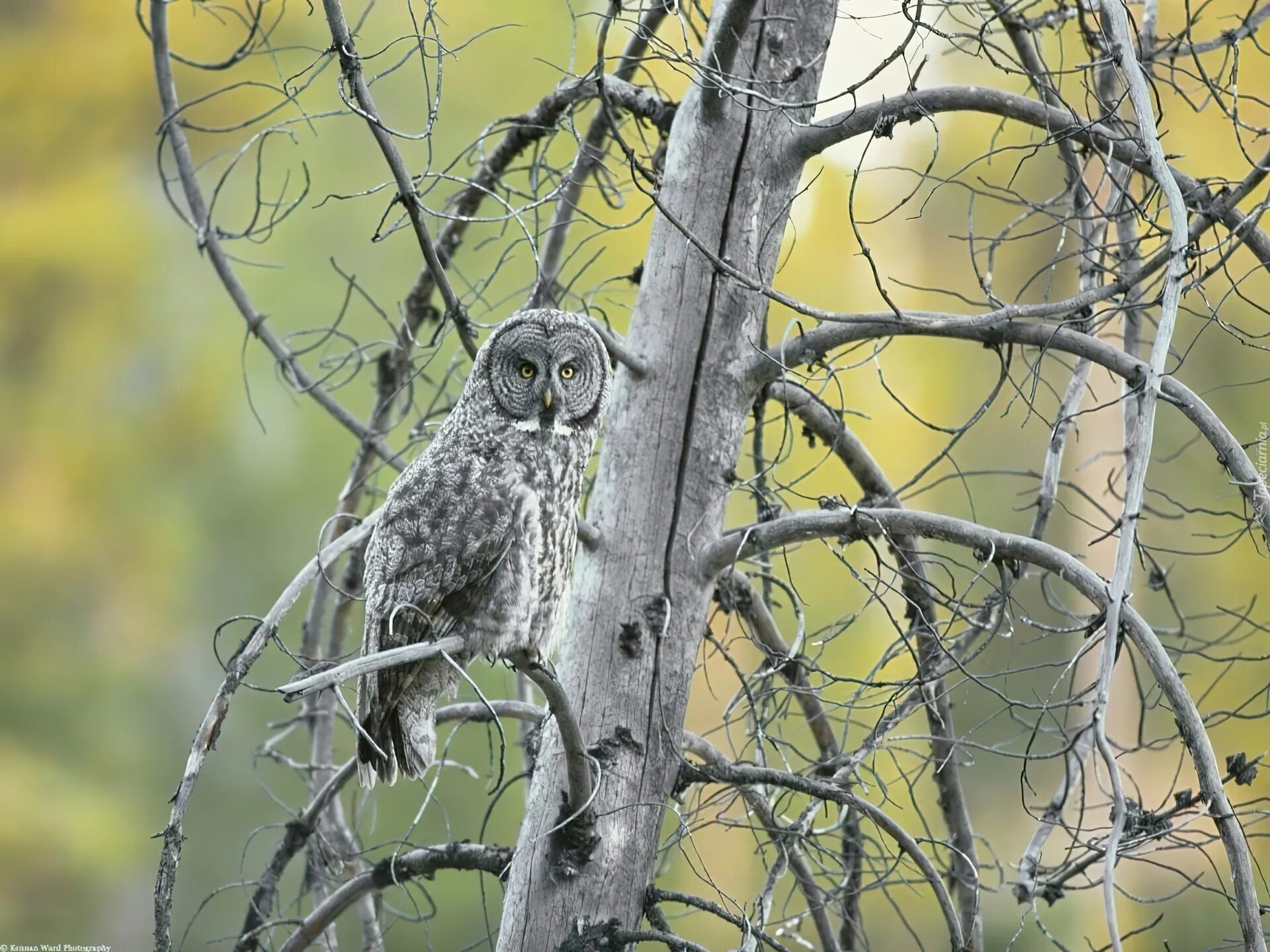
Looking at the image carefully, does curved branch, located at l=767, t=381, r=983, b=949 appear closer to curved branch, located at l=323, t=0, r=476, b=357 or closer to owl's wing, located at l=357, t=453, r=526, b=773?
owl's wing, located at l=357, t=453, r=526, b=773

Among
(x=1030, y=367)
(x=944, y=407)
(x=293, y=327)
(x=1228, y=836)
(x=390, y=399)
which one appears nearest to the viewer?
(x=1228, y=836)

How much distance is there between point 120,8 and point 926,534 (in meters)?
6.92

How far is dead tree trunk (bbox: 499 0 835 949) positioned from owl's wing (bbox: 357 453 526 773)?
0.58 ft

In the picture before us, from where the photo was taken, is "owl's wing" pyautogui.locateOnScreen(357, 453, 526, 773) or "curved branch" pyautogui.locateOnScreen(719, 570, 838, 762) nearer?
"owl's wing" pyautogui.locateOnScreen(357, 453, 526, 773)

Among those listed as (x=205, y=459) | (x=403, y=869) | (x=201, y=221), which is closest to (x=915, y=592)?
(x=403, y=869)

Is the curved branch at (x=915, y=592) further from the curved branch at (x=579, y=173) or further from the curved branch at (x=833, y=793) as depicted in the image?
the curved branch at (x=579, y=173)

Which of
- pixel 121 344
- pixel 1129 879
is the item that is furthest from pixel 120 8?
pixel 1129 879

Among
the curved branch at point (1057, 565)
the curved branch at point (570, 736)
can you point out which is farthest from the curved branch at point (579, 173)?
the curved branch at point (570, 736)

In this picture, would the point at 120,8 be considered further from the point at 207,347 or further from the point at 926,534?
the point at 926,534

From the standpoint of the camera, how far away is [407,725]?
1.95 m

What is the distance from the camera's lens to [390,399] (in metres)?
2.14

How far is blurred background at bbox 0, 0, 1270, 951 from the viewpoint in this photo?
20.1ft

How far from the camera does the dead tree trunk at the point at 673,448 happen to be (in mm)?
1809

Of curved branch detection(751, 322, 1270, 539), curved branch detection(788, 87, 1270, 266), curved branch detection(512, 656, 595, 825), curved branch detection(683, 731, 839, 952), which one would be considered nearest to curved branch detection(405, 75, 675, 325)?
curved branch detection(788, 87, 1270, 266)
